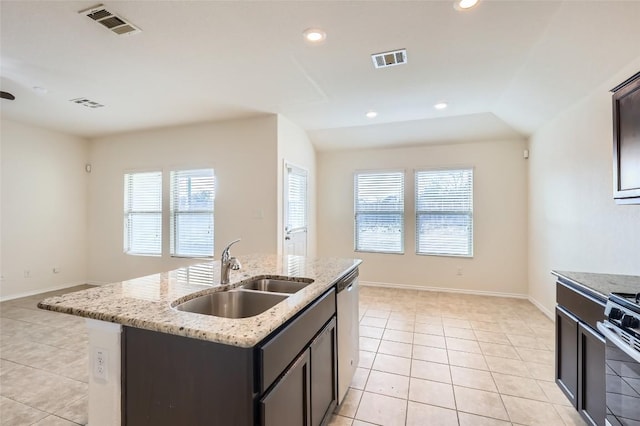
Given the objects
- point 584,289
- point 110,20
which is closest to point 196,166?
point 110,20

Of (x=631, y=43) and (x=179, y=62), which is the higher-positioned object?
(x=179, y=62)

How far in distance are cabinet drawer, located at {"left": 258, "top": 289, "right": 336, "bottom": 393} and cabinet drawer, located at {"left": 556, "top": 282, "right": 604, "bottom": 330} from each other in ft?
4.64

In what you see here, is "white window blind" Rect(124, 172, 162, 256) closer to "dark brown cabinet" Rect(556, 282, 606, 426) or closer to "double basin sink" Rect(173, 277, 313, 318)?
"double basin sink" Rect(173, 277, 313, 318)

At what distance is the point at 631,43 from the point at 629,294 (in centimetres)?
181

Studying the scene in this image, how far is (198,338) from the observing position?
3.43 feet

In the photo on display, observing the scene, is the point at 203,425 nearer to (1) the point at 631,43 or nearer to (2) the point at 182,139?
(1) the point at 631,43

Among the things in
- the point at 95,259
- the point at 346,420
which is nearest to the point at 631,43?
the point at 346,420

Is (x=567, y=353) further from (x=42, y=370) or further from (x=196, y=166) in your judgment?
(x=196, y=166)

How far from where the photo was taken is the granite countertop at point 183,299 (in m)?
1.06

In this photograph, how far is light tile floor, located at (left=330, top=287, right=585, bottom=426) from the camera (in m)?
1.97

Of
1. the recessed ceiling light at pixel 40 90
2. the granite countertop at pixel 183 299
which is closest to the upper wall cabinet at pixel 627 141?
the granite countertop at pixel 183 299

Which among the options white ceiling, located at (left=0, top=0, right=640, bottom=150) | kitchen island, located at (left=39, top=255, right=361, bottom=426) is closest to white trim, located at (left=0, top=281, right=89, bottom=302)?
white ceiling, located at (left=0, top=0, right=640, bottom=150)

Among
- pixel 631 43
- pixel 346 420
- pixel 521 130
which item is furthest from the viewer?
pixel 521 130

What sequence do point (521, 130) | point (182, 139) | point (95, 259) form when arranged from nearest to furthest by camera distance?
point (521, 130), point (182, 139), point (95, 259)
